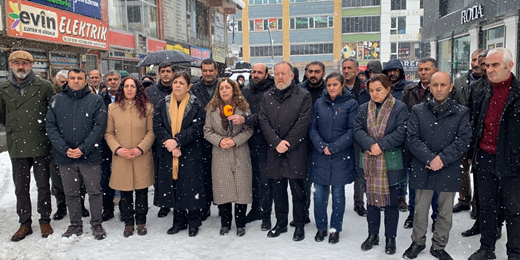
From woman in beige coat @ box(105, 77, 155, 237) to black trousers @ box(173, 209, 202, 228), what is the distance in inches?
16.0

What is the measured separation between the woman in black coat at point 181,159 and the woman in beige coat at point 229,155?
17 centimetres

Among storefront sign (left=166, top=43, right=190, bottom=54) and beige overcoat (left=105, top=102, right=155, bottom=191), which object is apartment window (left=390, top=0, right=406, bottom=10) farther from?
beige overcoat (left=105, top=102, right=155, bottom=191)

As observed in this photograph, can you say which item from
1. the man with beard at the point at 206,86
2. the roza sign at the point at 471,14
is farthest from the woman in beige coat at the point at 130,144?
the roza sign at the point at 471,14

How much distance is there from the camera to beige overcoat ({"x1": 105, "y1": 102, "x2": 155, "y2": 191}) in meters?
4.70

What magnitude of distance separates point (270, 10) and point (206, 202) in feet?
142

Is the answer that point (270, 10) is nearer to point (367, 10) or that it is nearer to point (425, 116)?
point (367, 10)

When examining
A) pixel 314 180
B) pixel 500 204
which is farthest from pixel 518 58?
pixel 314 180

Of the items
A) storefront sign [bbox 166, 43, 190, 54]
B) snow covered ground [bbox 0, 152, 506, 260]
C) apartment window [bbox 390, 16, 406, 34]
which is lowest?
snow covered ground [bbox 0, 152, 506, 260]

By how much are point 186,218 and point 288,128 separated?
1804 millimetres

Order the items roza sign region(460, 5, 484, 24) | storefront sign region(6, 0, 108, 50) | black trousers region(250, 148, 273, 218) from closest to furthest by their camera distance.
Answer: black trousers region(250, 148, 273, 218) < storefront sign region(6, 0, 108, 50) < roza sign region(460, 5, 484, 24)

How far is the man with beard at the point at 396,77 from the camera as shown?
528cm

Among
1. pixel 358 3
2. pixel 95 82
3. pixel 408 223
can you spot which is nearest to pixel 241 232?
pixel 408 223

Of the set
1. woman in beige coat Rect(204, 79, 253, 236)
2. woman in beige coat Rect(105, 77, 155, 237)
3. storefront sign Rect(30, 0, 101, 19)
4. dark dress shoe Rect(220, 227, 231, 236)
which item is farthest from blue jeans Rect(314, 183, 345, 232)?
storefront sign Rect(30, 0, 101, 19)

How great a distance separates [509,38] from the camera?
10.0m
